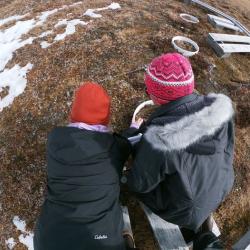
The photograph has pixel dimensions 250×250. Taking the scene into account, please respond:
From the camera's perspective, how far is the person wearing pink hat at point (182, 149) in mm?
3465

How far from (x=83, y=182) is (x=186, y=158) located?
0.97 m

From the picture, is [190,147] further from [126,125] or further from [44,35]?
[44,35]

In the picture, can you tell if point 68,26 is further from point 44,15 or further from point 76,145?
point 76,145

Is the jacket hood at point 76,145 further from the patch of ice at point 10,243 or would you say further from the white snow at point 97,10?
the white snow at point 97,10

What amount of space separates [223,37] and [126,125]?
9.70ft

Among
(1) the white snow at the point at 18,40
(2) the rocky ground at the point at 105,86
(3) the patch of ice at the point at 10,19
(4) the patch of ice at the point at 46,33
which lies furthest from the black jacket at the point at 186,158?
(3) the patch of ice at the point at 10,19

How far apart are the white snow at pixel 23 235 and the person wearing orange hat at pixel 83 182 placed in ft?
3.36

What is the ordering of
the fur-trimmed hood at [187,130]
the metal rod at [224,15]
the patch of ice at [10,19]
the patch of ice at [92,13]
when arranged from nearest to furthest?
1. the fur-trimmed hood at [187,130]
2. the patch of ice at [92,13]
3. the patch of ice at [10,19]
4. the metal rod at [224,15]

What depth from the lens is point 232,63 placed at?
6.89m

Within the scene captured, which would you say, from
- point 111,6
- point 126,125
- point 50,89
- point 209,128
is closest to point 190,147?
point 209,128

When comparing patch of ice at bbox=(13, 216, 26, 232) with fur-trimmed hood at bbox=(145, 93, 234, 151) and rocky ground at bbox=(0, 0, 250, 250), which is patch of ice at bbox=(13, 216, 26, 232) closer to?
rocky ground at bbox=(0, 0, 250, 250)

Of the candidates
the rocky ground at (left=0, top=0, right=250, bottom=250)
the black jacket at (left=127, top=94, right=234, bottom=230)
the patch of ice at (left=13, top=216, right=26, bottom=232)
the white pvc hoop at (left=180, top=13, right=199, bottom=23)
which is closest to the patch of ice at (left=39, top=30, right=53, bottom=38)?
the rocky ground at (left=0, top=0, right=250, bottom=250)

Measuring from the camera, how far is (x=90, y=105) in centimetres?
371

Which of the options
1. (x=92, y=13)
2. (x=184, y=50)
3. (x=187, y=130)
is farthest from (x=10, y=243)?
(x=92, y=13)
